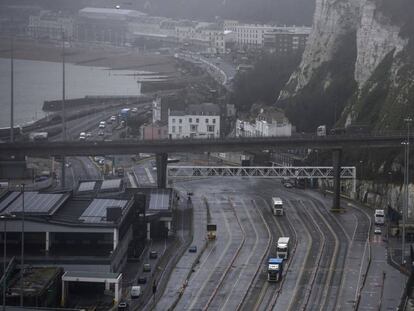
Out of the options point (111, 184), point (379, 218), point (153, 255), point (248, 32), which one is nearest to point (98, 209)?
point (153, 255)

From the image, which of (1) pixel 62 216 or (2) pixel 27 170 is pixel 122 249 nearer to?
(1) pixel 62 216

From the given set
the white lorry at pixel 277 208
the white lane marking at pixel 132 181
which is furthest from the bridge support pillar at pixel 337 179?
the white lane marking at pixel 132 181

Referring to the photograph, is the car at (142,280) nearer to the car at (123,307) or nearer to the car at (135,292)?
the car at (135,292)

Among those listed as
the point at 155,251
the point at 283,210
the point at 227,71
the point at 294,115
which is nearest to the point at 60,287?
the point at 155,251

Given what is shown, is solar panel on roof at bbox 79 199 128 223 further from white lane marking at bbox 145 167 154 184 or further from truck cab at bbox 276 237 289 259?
white lane marking at bbox 145 167 154 184

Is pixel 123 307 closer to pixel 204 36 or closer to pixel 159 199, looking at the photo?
pixel 159 199

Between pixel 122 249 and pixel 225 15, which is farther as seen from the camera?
pixel 225 15
